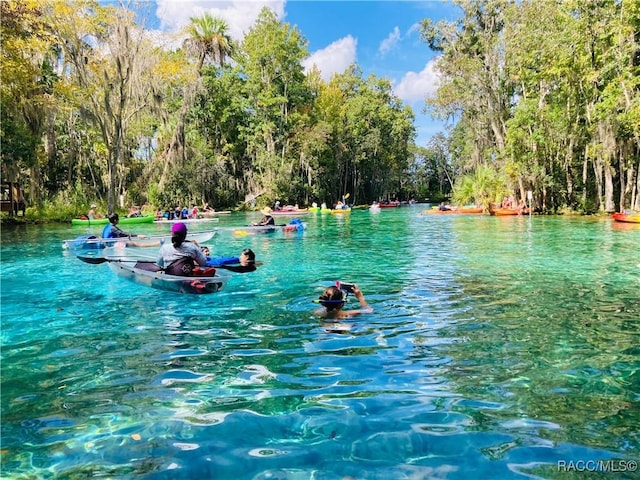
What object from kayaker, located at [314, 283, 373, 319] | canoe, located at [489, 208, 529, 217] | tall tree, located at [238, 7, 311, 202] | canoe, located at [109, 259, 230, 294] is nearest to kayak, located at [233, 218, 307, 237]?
canoe, located at [109, 259, 230, 294]

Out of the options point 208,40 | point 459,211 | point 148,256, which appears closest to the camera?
point 148,256

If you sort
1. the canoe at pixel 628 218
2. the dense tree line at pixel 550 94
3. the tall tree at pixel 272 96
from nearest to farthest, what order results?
the canoe at pixel 628 218, the dense tree line at pixel 550 94, the tall tree at pixel 272 96

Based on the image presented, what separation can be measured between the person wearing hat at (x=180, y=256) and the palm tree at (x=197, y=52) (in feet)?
126

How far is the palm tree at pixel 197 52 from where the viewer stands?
47.9 metres

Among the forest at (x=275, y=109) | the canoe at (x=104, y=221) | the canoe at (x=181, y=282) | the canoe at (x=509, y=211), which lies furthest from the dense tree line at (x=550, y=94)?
the canoe at (x=104, y=221)

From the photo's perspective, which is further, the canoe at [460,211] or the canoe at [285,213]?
the canoe at [285,213]

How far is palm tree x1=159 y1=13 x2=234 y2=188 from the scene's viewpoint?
157ft

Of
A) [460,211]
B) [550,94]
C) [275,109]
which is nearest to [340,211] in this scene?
[460,211]

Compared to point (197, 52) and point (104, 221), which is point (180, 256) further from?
point (197, 52)

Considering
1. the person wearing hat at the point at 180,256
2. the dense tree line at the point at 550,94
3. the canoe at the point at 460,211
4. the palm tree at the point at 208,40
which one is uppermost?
the palm tree at the point at 208,40

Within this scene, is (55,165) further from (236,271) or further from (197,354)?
(197,354)

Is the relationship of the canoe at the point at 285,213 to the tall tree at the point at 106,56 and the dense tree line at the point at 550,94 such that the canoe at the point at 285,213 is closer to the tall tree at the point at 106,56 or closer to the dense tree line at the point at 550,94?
the tall tree at the point at 106,56

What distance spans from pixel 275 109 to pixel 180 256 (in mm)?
47735

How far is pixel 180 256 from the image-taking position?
404 inches
